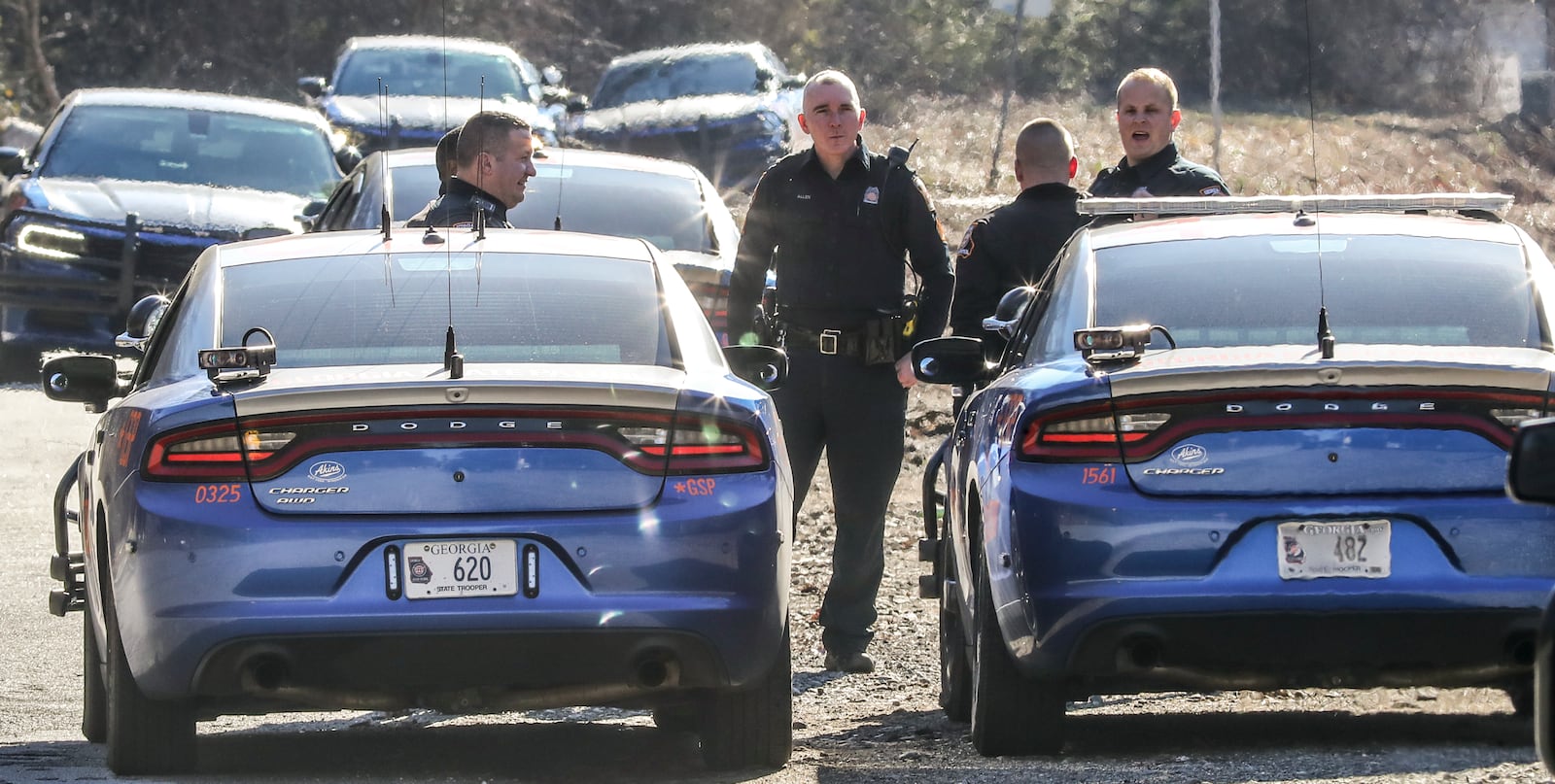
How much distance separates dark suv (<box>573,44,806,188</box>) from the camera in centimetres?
2383

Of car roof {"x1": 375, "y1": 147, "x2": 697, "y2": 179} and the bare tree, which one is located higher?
the bare tree

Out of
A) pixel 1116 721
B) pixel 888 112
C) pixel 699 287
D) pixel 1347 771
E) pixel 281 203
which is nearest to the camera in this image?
pixel 1347 771

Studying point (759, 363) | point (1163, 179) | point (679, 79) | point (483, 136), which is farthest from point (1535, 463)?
point (679, 79)

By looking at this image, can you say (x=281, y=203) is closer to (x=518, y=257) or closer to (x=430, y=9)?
(x=518, y=257)

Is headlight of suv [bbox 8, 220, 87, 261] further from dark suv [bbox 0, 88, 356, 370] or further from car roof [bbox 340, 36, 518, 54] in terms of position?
car roof [bbox 340, 36, 518, 54]

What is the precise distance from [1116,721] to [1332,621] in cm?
148

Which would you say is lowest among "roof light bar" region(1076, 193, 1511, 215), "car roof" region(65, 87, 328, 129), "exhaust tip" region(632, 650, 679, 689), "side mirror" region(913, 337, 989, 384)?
"exhaust tip" region(632, 650, 679, 689)

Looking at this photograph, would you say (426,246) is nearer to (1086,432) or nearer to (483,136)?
(483,136)

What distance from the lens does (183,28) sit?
39.9 metres

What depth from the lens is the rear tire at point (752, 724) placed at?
6438 mm

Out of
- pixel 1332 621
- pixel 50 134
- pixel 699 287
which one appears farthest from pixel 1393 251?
Answer: pixel 50 134

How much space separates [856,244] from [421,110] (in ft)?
47.4

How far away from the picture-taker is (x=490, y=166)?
344 inches

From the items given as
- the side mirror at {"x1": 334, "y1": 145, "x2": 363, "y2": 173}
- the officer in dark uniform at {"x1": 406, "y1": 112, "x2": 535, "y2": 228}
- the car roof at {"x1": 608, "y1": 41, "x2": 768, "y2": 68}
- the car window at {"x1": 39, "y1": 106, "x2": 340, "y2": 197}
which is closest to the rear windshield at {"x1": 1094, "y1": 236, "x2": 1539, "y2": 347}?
the officer in dark uniform at {"x1": 406, "y1": 112, "x2": 535, "y2": 228}
